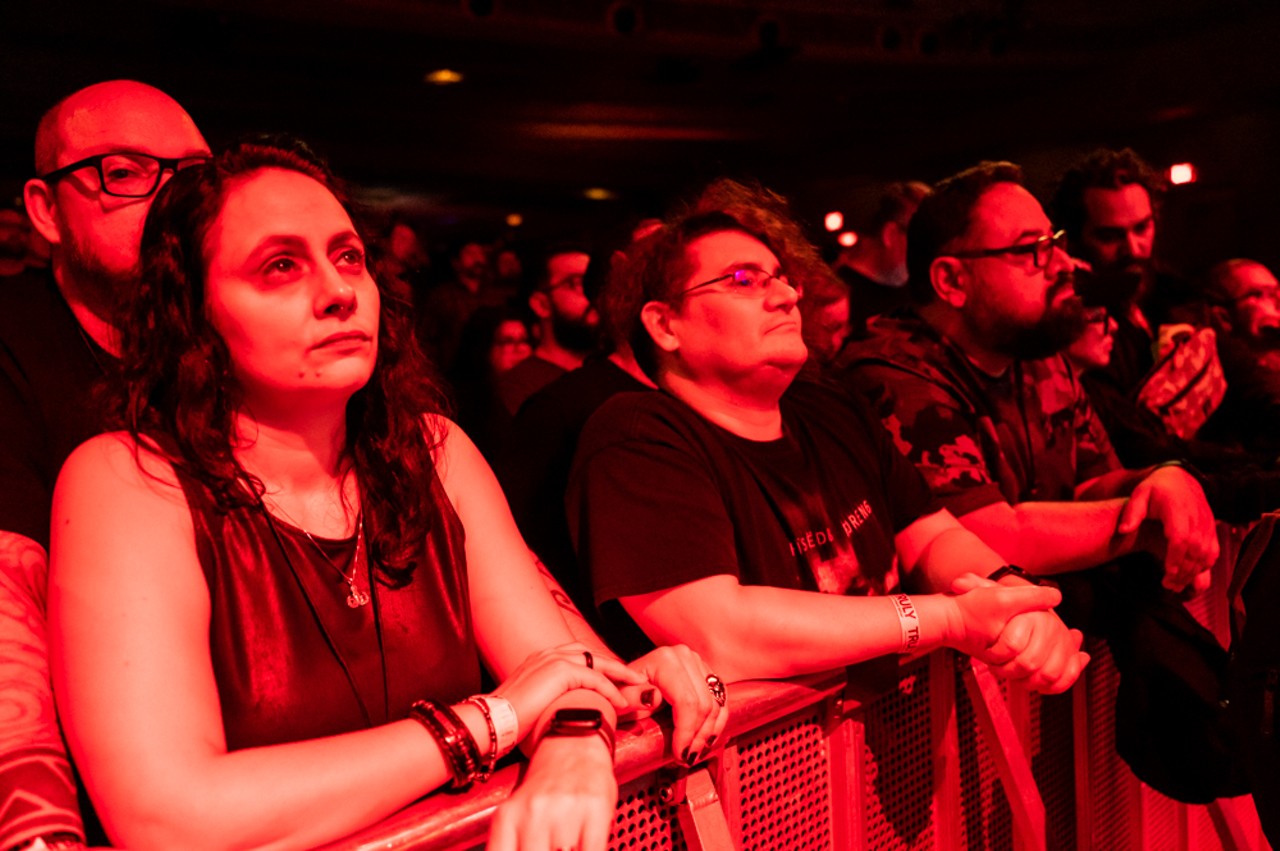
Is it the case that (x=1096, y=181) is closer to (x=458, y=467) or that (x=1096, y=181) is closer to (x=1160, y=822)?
(x=1160, y=822)

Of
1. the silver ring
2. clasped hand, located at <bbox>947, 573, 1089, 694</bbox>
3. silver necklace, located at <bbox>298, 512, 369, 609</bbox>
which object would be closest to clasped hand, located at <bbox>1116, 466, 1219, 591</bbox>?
clasped hand, located at <bbox>947, 573, 1089, 694</bbox>

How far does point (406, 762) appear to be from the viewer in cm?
114

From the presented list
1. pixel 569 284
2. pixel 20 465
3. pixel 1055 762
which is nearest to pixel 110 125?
pixel 20 465

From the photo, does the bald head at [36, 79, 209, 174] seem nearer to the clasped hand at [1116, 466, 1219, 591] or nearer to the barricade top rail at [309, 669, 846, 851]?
the barricade top rail at [309, 669, 846, 851]

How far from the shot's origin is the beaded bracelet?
1.18 meters

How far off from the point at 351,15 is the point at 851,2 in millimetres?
4088

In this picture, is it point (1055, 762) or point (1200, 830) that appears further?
point (1200, 830)

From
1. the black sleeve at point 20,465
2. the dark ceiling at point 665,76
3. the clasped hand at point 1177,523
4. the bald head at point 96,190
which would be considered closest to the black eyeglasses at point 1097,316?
the clasped hand at point 1177,523

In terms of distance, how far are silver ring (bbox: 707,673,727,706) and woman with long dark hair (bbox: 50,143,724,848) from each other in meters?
0.03

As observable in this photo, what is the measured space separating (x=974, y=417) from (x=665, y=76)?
756 centimetres

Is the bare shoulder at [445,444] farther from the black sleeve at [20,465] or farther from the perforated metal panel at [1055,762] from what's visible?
the perforated metal panel at [1055,762]

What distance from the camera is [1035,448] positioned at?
8.79 ft

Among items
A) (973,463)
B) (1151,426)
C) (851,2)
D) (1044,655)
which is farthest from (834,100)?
(1044,655)

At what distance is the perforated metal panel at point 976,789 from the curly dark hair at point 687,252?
0.93m
